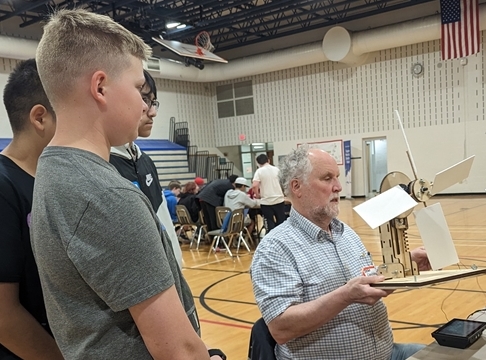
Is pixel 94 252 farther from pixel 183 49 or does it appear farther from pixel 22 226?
pixel 183 49

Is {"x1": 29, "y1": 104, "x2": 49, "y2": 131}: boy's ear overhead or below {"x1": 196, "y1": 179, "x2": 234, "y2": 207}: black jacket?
overhead

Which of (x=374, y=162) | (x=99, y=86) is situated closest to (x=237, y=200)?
(x=99, y=86)

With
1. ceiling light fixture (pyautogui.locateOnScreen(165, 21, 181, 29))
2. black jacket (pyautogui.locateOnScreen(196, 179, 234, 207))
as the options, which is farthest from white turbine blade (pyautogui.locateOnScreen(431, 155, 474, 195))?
ceiling light fixture (pyautogui.locateOnScreen(165, 21, 181, 29))

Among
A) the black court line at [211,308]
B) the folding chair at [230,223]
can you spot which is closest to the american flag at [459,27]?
the folding chair at [230,223]

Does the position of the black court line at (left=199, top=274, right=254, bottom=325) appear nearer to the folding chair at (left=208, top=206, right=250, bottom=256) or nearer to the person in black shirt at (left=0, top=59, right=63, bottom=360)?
the folding chair at (left=208, top=206, right=250, bottom=256)

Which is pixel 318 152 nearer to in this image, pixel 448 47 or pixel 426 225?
pixel 426 225

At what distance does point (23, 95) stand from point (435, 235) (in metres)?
1.30

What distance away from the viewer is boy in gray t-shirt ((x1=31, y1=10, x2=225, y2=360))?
747 mm

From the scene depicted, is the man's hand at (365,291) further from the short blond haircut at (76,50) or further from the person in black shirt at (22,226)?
the short blond haircut at (76,50)

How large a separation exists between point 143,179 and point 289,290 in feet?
2.80

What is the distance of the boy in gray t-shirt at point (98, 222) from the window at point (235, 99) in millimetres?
17479

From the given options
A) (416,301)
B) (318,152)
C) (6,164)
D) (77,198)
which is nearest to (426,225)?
(318,152)

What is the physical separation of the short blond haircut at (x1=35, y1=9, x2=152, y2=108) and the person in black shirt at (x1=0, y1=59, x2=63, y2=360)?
1.24 ft

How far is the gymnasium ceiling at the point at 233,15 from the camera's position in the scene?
1241 cm
